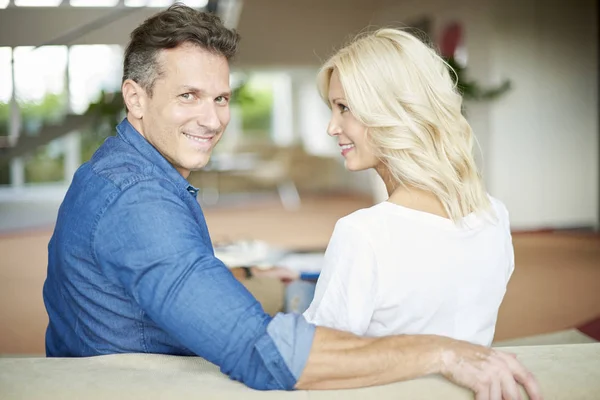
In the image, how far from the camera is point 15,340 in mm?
3850

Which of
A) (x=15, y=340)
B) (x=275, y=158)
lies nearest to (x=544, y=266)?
(x=15, y=340)

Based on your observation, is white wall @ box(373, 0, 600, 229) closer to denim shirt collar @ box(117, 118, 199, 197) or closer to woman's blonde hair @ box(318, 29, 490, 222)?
woman's blonde hair @ box(318, 29, 490, 222)

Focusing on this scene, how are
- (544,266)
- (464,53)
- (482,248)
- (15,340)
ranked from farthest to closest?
(464,53) → (544,266) → (15,340) → (482,248)

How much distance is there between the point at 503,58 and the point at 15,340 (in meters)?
6.12

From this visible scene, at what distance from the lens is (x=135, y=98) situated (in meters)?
1.54

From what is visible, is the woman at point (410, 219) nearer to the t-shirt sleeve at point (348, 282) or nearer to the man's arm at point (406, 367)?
the t-shirt sleeve at point (348, 282)

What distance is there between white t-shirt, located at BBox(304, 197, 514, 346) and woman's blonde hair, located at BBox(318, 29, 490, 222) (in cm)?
9

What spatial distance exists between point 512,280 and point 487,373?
173 inches

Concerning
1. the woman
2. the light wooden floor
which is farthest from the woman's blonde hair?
the light wooden floor

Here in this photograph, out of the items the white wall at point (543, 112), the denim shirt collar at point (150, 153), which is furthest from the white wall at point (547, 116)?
the denim shirt collar at point (150, 153)

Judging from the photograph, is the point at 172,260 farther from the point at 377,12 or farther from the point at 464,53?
the point at 377,12

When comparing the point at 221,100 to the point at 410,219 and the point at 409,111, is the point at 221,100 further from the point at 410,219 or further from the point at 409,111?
the point at 410,219

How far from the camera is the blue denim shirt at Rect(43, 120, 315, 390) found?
1.10 m

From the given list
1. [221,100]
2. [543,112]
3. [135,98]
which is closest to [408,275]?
[221,100]
